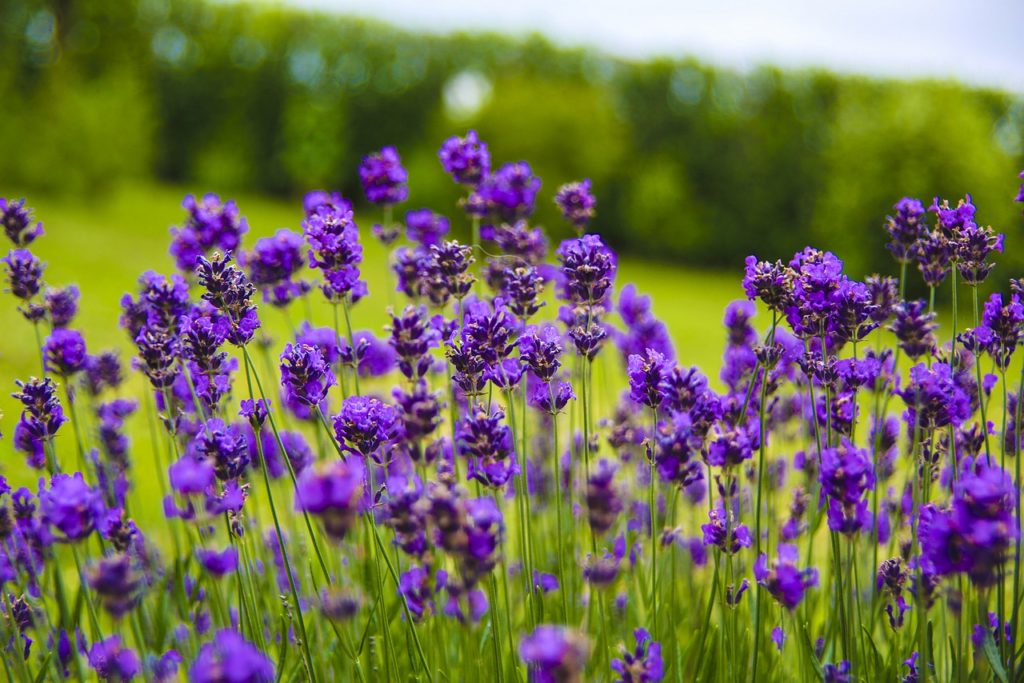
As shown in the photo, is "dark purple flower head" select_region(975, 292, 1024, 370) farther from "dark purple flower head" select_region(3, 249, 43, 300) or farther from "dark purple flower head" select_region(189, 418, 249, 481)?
"dark purple flower head" select_region(3, 249, 43, 300)

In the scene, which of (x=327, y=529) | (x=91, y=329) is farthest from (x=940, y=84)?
(x=327, y=529)

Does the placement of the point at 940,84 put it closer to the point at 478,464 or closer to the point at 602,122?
the point at 602,122

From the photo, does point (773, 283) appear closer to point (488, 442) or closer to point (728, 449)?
point (728, 449)

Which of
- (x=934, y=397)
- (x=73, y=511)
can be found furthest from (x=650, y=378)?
(x=73, y=511)

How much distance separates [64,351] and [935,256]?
2423mm

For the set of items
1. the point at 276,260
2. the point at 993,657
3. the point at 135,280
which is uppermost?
the point at 135,280

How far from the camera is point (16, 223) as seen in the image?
244cm

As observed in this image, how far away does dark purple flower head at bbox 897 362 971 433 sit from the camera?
1.90 metres

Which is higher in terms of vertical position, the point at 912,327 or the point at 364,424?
the point at 912,327

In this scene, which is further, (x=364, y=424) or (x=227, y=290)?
(x=227, y=290)

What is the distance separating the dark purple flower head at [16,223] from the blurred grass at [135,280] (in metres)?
1.30

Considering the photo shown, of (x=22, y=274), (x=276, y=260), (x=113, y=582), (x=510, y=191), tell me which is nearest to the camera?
(x=113, y=582)

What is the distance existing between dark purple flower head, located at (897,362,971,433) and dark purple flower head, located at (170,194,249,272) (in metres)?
2.00

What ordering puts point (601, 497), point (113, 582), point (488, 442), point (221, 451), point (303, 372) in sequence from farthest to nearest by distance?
point (303, 372), point (221, 451), point (488, 442), point (601, 497), point (113, 582)
